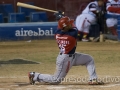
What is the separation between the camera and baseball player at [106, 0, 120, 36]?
1898cm

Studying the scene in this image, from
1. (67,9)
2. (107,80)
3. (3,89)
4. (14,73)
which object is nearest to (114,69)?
(107,80)

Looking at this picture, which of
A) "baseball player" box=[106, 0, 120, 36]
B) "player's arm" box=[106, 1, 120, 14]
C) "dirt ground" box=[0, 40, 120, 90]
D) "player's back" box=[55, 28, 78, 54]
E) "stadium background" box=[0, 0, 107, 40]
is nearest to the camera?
"player's back" box=[55, 28, 78, 54]

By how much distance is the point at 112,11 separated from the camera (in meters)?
19.2

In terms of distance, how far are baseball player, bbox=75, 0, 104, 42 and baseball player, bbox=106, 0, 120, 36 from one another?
0.33 metres

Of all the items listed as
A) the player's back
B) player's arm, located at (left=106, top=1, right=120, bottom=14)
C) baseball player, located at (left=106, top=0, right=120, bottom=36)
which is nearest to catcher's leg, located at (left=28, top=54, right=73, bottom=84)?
the player's back

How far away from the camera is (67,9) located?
65.0 ft

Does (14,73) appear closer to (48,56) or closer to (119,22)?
(48,56)

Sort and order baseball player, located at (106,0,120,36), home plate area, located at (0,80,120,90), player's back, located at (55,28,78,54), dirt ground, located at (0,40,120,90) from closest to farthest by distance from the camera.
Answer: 1. home plate area, located at (0,80,120,90)
2. player's back, located at (55,28,78,54)
3. dirt ground, located at (0,40,120,90)
4. baseball player, located at (106,0,120,36)

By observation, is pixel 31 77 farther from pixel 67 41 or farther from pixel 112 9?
pixel 112 9

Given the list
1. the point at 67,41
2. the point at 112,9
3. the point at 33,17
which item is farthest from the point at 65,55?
the point at 33,17

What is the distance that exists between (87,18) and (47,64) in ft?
19.2

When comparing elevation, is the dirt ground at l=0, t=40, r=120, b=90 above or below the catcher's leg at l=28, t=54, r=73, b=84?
below

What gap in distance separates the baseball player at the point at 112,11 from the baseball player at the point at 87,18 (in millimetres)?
331

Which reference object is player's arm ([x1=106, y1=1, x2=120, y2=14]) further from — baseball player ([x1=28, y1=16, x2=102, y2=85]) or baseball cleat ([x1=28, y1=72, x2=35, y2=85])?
baseball cleat ([x1=28, y1=72, x2=35, y2=85])
